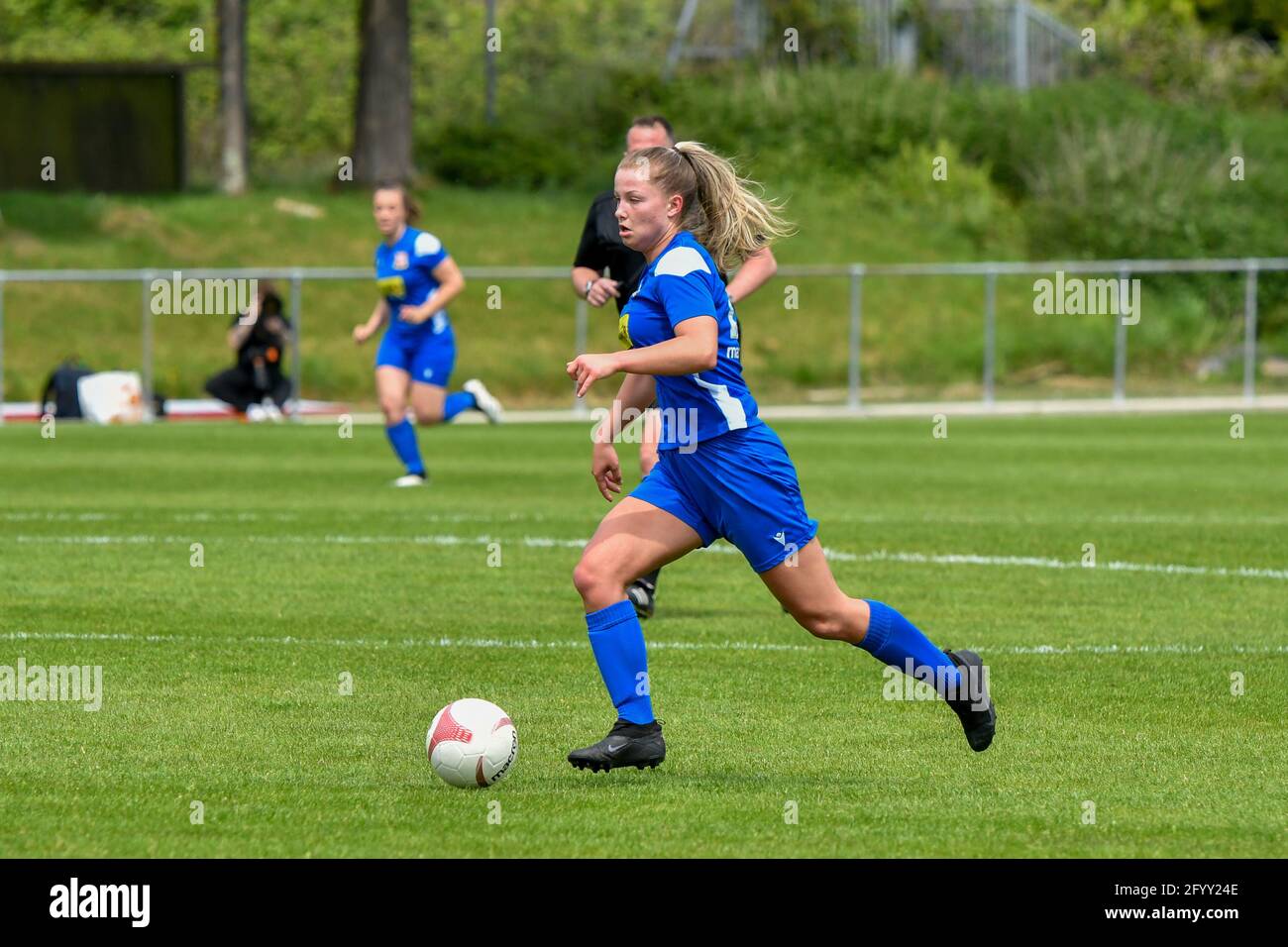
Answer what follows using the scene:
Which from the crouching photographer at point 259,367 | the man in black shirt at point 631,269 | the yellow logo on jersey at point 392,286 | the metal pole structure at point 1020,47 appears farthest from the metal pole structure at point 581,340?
the metal pole structure at point 1020,47

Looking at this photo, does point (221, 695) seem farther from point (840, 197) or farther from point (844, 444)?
point (840, 197)

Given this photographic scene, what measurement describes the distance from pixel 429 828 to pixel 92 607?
501 cm

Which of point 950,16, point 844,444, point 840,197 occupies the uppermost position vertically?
point 950,16

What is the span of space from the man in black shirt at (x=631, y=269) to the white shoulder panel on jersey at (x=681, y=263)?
2282mm

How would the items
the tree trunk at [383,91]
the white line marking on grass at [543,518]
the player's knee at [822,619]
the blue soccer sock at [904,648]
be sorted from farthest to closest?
the tree trunk at [383,91]
the white line marking on grass at [543,518]
the blue soccer sock at [904,648]
the player's knee at [822,619]

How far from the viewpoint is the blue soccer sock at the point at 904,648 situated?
711cm

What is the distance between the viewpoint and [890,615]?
23.5 ft

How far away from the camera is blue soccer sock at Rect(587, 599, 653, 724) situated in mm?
6918

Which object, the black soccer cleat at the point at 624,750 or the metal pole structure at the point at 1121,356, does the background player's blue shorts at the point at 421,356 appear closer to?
the black soccer cleat at the point at 624,750

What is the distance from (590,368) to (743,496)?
Result: 0.72 m

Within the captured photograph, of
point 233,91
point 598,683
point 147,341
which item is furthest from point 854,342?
point 598,683

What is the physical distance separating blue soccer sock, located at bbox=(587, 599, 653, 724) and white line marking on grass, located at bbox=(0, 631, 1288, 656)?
2.74 m

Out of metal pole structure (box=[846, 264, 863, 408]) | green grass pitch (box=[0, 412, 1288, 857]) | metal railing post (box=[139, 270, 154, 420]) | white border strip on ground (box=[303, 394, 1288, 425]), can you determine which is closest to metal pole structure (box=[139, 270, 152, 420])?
metal railing post (box=[139, 270, 154, 420])

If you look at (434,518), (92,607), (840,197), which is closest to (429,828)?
(92,607)
